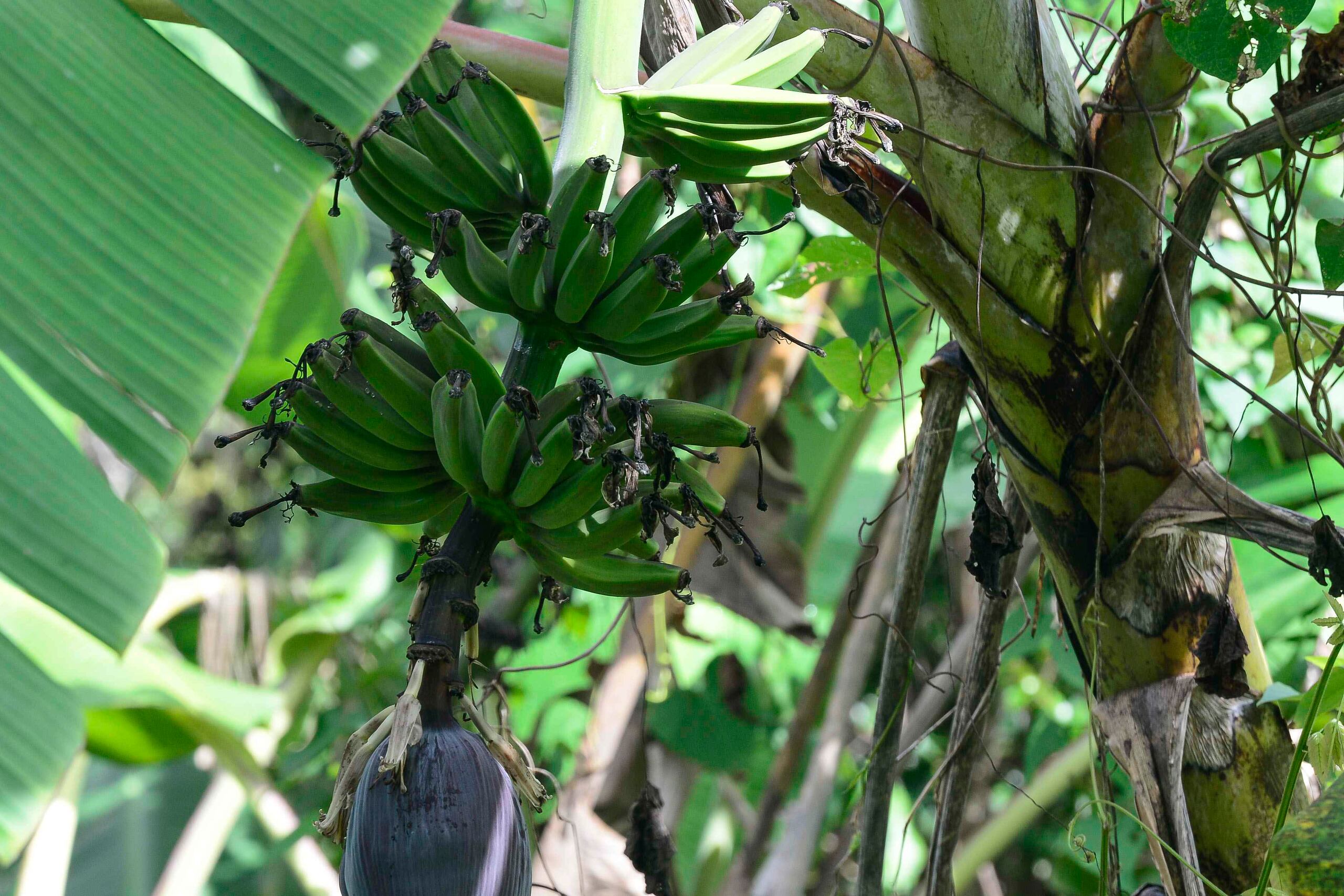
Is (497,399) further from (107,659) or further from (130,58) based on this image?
(107,659)

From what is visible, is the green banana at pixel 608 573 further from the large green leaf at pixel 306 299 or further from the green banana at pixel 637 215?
the large green leaf at pixel 306 299

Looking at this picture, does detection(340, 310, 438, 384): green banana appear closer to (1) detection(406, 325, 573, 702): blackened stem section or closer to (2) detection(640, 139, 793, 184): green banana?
(1) detection(406, 325, 573, 702): blackened stem section

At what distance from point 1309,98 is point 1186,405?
23 centimetres

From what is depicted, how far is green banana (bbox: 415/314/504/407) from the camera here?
617mm

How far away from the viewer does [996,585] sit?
0.86m

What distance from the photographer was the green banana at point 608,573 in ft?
2.17

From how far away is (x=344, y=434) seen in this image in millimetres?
661

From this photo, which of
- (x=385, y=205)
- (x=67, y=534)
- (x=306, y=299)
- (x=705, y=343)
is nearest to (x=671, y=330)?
(x=705, y=343)

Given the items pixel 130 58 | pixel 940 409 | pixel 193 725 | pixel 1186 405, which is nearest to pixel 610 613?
pixel 193 725

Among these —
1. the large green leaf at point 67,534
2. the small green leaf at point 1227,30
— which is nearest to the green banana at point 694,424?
the large green leaf at point 67,534

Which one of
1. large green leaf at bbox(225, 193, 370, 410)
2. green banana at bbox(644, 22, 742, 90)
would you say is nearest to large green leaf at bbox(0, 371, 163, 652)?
green banana at bbox(644, 22, 742, 90)

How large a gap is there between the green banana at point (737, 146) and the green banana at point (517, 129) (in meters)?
0.09

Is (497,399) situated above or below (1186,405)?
below

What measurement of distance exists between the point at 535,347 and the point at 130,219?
0.82 ft
